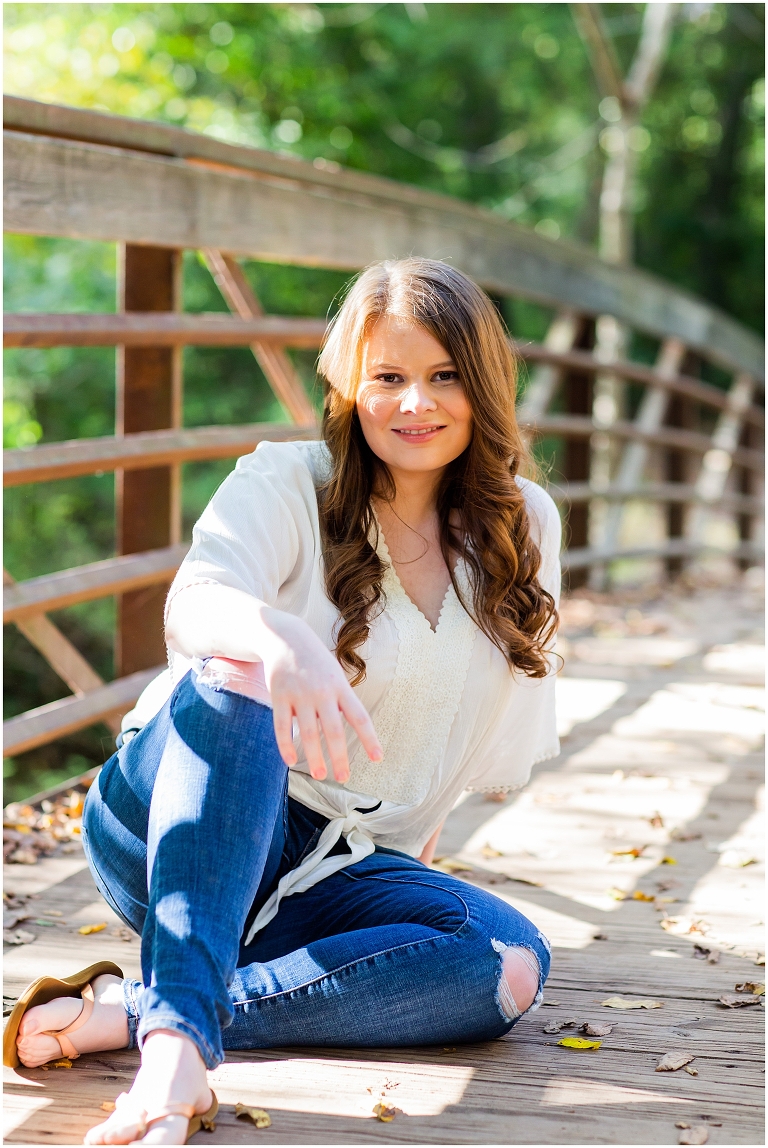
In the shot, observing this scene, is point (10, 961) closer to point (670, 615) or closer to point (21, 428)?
point (670, 615)

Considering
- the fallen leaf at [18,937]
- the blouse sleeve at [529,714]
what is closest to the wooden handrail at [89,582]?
the fallen leaf at [18,937]

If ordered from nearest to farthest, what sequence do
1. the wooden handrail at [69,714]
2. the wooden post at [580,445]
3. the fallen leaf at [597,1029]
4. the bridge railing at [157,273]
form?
the fallen leaf at [597,1029], the wooden handrail at [69,714], the bridge railing at [157,273], the wooden post at [580,445]

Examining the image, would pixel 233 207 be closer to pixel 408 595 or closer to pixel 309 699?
pixel 408 595

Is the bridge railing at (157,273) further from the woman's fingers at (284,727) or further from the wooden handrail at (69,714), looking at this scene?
the woman's fingers at (284,727)

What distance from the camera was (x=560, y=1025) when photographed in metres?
1.59

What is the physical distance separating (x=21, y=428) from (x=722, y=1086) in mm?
5157

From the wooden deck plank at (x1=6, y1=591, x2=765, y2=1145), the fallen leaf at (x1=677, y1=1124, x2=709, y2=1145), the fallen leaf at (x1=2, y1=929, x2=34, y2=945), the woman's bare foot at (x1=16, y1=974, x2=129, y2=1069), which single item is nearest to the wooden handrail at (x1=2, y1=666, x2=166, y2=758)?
the wooden deck plank at (x1=6, y1=591, x2=765, y2=1145)

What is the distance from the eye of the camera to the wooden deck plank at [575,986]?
133cm

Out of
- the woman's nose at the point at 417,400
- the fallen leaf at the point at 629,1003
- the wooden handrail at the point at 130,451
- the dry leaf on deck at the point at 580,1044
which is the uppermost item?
the woman's nose at the point at 417,400

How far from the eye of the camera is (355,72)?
10539 millimetres

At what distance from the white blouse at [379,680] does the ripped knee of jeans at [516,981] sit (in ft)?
0.82

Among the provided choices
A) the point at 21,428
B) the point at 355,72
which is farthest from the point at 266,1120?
the point at 355,72

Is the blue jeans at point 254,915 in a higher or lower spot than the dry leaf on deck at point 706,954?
higher

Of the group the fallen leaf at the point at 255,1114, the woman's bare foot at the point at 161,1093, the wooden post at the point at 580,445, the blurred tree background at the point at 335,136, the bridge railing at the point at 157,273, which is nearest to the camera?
the woman's bare foot at the point at 161,1093
